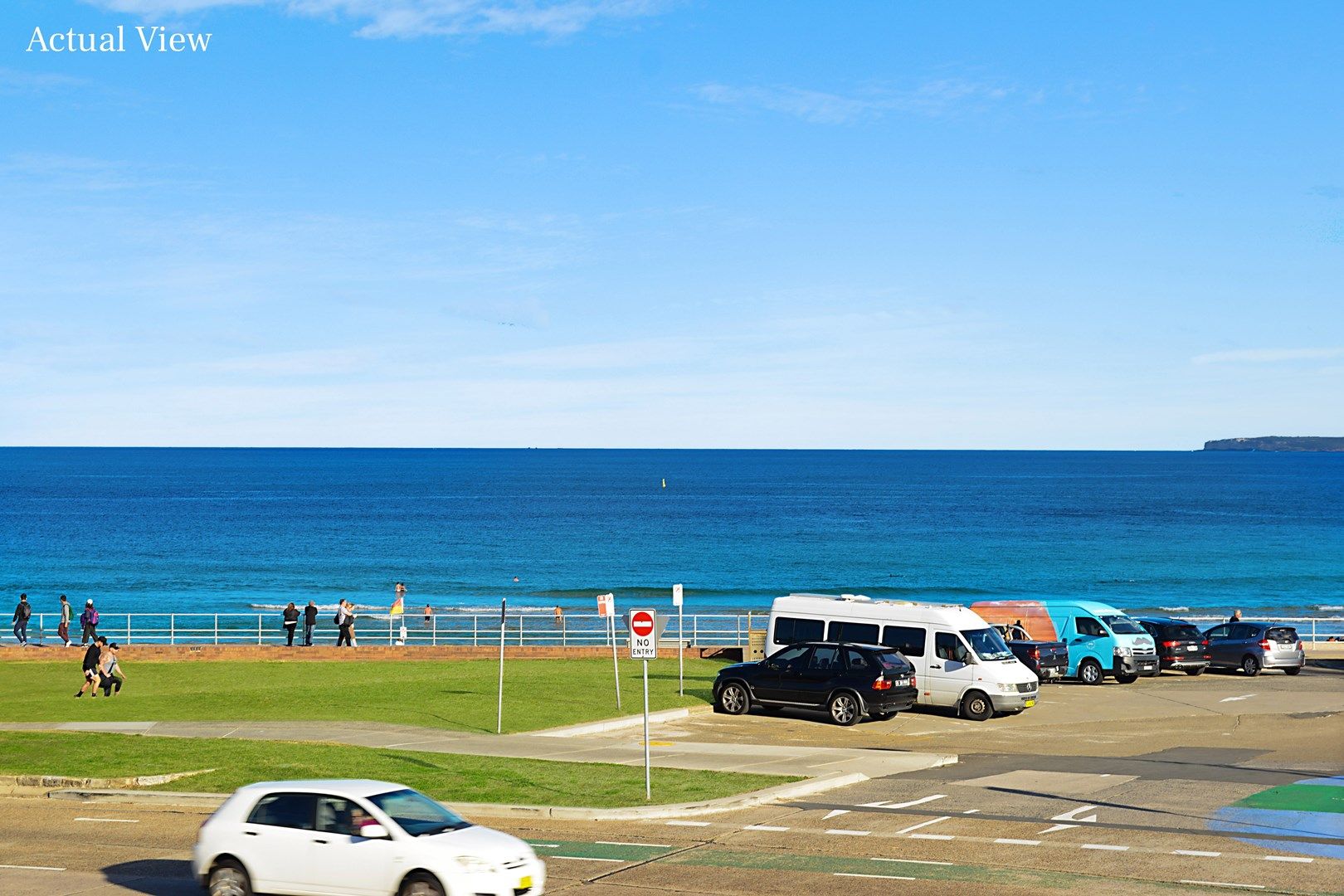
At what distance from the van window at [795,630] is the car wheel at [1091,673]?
8476 millimetres

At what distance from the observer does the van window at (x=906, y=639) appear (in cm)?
2809

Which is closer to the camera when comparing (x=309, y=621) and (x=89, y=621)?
(x=89, y=621)

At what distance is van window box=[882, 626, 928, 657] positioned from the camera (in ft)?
92.2

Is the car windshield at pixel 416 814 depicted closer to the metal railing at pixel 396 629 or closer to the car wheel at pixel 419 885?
the car wheel at pixel 419 885

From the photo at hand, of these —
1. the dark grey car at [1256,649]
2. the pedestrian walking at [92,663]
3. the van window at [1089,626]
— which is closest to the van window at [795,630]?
the van window at [1089,626]

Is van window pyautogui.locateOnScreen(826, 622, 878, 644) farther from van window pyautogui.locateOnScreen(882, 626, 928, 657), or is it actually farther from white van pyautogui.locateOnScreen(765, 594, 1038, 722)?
van window pyautogui.locateOnScreen(882, 626, 928, 657)

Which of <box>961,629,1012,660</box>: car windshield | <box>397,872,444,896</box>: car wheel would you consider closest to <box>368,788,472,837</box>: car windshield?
<box>397,872,444,896</box>: car wheel

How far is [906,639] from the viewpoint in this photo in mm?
28328

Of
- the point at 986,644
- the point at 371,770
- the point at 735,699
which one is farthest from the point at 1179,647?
the point at 371,770

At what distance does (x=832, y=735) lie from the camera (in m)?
24.9

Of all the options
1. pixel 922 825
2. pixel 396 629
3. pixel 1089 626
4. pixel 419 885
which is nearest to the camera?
pixel 419 885

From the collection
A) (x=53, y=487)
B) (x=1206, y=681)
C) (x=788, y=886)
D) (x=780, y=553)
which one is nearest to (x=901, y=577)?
(x=780, y=553)

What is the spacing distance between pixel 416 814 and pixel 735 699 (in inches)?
612

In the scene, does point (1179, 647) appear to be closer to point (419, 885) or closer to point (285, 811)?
point (419, 885)
